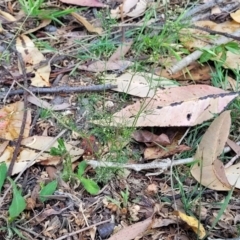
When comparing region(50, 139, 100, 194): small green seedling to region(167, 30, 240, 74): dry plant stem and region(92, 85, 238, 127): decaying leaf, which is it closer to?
region(92, 85, 238, 127): decaying leaf

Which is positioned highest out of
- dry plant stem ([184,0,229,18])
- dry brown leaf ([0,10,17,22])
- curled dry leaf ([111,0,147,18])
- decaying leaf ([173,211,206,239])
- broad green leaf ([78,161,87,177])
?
dry plant stem ([184,0,229,18])

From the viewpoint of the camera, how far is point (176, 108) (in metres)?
2.03

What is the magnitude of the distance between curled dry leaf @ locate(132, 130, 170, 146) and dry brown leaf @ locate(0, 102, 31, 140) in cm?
40

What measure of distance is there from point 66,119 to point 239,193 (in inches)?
26.6

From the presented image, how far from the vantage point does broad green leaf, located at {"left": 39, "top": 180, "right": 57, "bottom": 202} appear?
5.81 ft

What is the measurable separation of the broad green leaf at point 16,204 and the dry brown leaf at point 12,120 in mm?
279

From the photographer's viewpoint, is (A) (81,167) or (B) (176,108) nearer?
(A) (81,167)

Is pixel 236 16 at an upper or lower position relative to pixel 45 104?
upper

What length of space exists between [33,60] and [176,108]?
25.8 inches

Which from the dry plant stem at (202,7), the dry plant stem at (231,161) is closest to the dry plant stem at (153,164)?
the dry plant stem at (231,161)

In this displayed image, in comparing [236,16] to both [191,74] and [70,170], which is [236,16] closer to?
[191,74]

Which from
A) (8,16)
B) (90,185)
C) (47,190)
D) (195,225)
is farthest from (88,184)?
(8,16)

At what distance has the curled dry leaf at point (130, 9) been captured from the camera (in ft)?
8.25

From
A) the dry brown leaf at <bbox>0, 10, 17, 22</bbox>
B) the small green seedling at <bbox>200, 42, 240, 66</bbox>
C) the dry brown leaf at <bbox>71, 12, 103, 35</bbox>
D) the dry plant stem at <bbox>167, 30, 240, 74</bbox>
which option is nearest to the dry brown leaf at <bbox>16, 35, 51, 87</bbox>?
the dry brown leaf at <bbox>0, 10, 17, 22</bbox>
